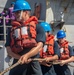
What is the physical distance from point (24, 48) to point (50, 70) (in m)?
2.06

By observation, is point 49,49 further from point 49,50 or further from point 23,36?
point 23,36

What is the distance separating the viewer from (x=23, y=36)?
4.49m

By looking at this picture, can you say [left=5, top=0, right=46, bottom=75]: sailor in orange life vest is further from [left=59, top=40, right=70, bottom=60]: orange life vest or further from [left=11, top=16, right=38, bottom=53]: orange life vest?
[left=59, top=40, right=70, bottom=60]: orange life vest

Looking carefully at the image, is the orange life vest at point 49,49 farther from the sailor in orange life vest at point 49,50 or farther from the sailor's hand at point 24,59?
the sailor's hand at point 24,59

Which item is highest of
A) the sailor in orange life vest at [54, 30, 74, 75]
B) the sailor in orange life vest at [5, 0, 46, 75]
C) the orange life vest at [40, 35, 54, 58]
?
the sailor in orange life vest at [5, 0, 46, 75]

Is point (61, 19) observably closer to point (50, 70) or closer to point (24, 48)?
point (50, 70)

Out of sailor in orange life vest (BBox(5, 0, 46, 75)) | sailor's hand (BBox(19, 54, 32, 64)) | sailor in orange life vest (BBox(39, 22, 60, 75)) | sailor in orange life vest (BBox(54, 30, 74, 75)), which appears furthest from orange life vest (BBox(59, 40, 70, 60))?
sailor's hand (BBox(19, 54, 32, 64))

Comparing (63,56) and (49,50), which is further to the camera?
(63,56)

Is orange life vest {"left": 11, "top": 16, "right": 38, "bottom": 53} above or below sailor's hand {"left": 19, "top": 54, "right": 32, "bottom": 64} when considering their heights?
above

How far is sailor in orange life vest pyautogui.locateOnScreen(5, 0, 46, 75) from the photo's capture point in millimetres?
4434

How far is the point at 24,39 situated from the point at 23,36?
39 millimetres

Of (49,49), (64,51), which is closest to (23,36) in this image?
(49,49)

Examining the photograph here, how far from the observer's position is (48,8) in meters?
13.3

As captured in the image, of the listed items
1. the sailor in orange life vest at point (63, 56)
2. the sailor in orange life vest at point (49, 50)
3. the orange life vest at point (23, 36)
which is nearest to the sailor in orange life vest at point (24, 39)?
the orange life vest at point (23, 36)
